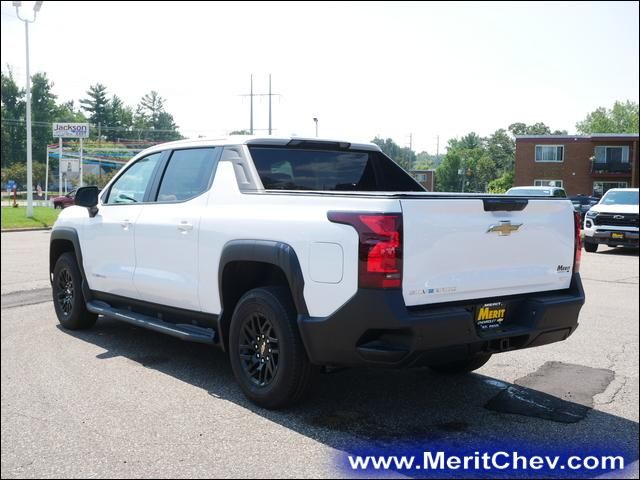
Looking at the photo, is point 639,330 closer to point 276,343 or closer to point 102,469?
point 276,343

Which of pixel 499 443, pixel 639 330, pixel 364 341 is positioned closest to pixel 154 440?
pixel 364 341

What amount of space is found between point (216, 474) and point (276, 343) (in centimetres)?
111

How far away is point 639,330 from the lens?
24.2 feet

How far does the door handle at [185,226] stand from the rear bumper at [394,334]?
1.50 m

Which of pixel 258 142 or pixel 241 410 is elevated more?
pixel 258 142

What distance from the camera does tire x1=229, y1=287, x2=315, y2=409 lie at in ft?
13.8

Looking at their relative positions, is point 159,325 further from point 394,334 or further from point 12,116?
point 12,116

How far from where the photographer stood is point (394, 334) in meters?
3.86

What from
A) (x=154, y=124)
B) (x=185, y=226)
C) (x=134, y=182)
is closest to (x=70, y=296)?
(x=134, y=182)

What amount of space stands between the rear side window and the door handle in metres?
0.26

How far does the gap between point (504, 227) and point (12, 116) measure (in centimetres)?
7005

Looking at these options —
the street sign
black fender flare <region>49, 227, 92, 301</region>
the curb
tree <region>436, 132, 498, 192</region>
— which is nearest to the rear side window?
black fender flare <region>49, 227, 92, 301</region>

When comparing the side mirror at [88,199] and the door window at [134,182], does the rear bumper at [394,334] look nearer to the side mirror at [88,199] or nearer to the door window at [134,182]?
the door window at [134,182]

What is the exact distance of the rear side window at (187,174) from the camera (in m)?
5.32
